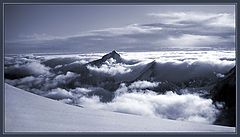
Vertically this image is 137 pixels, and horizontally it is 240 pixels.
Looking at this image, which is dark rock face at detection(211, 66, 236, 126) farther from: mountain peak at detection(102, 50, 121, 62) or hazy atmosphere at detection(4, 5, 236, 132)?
mountain peak at detection(102, 50, 121, 62)

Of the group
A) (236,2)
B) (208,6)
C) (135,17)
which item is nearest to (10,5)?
(135,17)

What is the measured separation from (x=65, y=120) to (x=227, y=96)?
2.13m

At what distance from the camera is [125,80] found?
13.1 ft

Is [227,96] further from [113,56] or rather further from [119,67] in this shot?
[113,56]

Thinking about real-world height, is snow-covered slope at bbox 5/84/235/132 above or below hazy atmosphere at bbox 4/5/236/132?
below

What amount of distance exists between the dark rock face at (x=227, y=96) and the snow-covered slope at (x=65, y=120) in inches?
4.4

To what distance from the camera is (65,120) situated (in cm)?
391

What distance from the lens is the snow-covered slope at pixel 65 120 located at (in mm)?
3893

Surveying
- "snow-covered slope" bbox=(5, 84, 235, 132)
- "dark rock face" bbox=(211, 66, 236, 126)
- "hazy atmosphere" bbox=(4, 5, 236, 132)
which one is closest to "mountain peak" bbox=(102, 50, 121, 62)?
"hazy atmosphere" bbox=(4, 5, 236, 132)

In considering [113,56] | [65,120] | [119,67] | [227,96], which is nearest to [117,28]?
[113,56]

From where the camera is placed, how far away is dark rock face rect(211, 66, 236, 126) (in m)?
3.88

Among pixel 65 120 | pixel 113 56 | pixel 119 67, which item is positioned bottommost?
pixel 65 120

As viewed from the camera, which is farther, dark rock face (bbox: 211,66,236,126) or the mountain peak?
the mountain peak

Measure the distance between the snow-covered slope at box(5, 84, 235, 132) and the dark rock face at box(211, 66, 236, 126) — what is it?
0.37 feet
